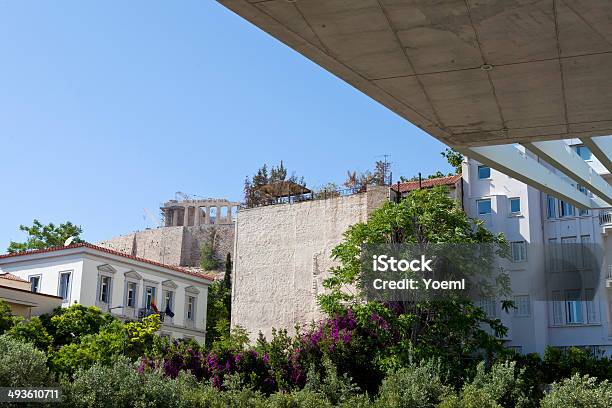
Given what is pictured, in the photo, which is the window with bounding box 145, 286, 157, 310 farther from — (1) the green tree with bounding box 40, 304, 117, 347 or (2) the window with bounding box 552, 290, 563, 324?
(2) the window with bounding box 552, 290, 563, 324

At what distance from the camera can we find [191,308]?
155 feet

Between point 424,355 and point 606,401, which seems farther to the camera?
point 424,355

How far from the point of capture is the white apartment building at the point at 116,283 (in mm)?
39812

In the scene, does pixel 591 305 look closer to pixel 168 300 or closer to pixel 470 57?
pixel 168 300

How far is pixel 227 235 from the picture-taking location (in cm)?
7938

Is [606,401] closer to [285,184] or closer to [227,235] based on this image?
[285,184]

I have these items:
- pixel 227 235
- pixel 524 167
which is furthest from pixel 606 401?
pixel 227 235

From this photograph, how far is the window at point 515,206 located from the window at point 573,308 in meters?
4.15

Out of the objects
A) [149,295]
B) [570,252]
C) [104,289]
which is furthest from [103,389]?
[570,252]

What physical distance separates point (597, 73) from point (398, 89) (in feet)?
9.72

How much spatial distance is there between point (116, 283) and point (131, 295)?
1.61m

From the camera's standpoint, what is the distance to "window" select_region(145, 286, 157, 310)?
43572 millimetres

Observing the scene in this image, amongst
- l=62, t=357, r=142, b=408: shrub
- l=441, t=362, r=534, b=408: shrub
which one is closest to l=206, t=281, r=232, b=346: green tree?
l=62, t=357, r=142, b=408: shrub

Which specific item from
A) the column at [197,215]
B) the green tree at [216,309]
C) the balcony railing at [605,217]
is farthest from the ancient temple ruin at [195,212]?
the balcony railing at [605,217]
